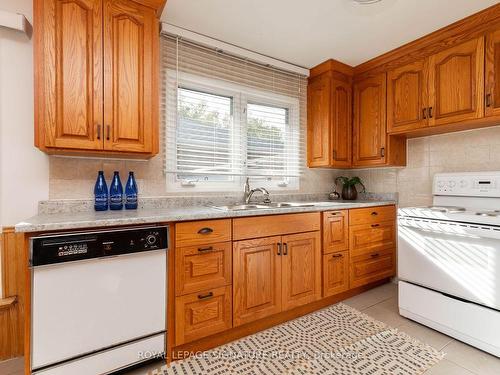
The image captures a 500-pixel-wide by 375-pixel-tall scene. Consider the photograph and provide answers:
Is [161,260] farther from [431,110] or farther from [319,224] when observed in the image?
[431,110]

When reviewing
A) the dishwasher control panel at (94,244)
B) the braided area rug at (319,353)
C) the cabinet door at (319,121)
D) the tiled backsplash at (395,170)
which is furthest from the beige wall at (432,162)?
the dishwasher control panel at (94,244)

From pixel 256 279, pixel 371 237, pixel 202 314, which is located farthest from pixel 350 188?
pixel 202 314

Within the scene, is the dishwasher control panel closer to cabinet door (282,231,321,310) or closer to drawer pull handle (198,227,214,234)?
drawer pull handle (198,227,214,234)

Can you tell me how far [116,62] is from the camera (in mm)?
1593

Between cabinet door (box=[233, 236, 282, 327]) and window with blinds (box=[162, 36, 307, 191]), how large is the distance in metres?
0.74

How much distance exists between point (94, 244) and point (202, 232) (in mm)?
582

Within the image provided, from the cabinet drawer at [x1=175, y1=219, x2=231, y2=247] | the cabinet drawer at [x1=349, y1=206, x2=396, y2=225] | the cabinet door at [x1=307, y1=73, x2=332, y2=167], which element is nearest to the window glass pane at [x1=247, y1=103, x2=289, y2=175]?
the cabinet door at [x1=307, y1=73, x2=332, y2=167]

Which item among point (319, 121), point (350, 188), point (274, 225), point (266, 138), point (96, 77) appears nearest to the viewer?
point (96, 77)

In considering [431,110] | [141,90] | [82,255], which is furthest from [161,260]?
[431,110]

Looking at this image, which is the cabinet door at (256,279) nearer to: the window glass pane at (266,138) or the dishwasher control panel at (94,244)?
the dishwasher control panel at (94,244)

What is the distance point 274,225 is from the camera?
74.8 inches

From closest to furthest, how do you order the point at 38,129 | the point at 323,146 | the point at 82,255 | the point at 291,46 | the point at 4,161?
the point at 82,255, the point at 38,129, the point at 4,161, the point at 291,46, the point at 323,146

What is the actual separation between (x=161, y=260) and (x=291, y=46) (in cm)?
213

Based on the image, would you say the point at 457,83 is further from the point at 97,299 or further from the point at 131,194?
the point at 97,299
